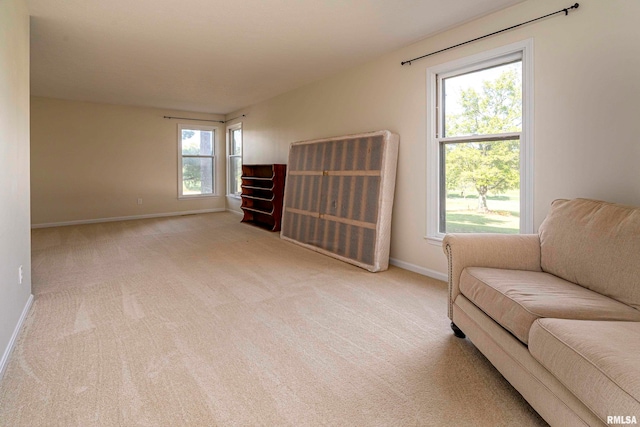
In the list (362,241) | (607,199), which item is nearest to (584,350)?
(607,199)

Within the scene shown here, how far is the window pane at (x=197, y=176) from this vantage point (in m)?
7.73

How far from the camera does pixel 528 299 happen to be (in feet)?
5.01

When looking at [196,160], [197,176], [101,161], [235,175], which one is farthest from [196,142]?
[101,161]

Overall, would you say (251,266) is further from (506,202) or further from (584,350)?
(584,350)

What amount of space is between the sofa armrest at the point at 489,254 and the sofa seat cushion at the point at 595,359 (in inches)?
27.0

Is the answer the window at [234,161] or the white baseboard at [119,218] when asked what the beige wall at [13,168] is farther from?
the window at [234,161]

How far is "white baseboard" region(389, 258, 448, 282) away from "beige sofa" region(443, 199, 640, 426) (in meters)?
1.17

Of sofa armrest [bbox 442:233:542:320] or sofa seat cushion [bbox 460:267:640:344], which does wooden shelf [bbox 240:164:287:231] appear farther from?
sofa seat cushion [bbox 460:267:640:344]

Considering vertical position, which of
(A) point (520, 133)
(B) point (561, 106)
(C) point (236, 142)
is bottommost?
(A) point (520, 133)

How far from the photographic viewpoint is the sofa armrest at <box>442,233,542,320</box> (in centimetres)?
203

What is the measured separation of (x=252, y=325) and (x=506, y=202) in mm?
2350

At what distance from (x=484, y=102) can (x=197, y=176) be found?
21.9 feet

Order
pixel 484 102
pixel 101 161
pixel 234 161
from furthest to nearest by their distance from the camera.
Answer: pixel 234 161 → pixel 101 161 → pixel 484 102

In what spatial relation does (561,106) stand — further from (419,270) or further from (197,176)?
(197,176)
